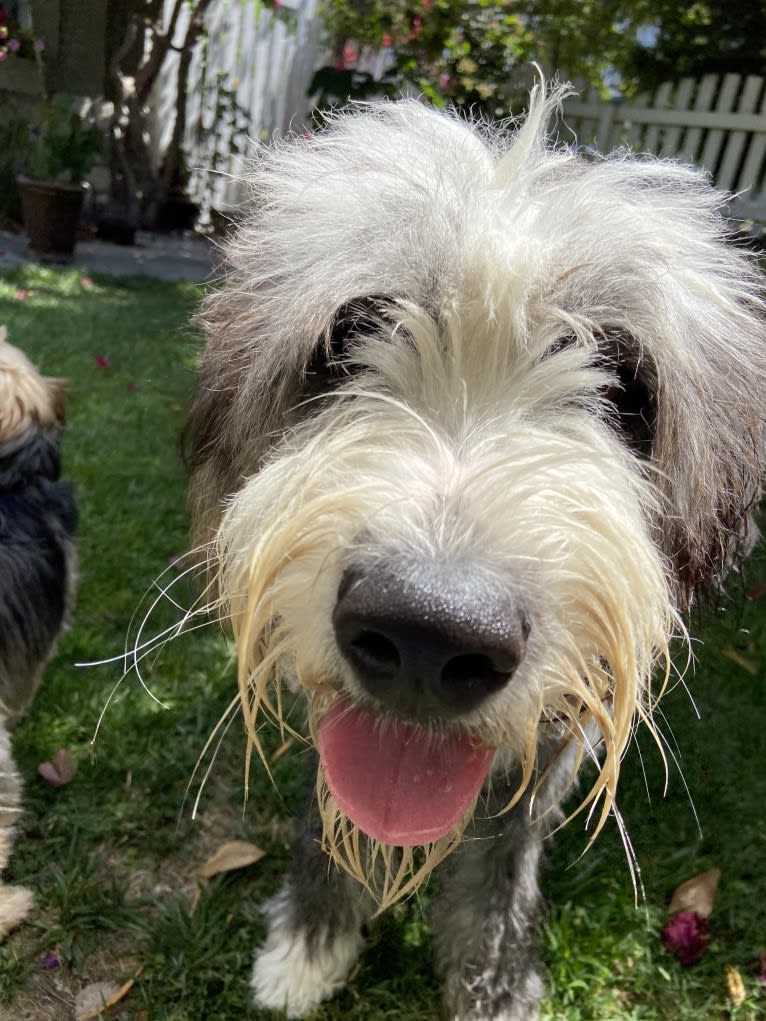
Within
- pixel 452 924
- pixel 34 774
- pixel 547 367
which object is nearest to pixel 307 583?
pixel 547 367

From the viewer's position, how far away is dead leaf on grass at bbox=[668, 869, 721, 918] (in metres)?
2.57

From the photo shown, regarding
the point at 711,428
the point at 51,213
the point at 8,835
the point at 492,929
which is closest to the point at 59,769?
the point at 8,835

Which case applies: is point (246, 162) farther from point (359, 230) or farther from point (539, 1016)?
point (539, 1016)

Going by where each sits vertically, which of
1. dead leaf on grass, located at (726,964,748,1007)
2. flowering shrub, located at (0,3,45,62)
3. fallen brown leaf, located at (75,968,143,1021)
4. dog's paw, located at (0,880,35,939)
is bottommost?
fallen brown leaf, located at (75,968,143,1021)

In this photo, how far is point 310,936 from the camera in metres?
2.26

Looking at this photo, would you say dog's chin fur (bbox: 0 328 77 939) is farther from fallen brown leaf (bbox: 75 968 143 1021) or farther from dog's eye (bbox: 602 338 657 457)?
dog's eye (bbox: 602 338 657 457)

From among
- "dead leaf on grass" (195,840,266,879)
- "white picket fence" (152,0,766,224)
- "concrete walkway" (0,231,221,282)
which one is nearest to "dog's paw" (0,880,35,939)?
"dead leaf on grass" (195,840,266,879)

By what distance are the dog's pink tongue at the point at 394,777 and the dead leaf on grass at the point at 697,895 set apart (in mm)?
1524

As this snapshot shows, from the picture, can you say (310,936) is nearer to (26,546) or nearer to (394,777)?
(394,777)

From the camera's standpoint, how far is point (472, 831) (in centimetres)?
212

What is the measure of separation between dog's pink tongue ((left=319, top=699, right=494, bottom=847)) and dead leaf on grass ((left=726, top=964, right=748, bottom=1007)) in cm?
150

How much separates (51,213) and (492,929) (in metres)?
8.52

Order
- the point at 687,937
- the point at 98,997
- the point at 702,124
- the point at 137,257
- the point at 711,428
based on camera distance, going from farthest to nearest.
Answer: the point at 137,257 < the point at 702,124 < the point at 687,937 < the point at 98,997 < the point at 711,428

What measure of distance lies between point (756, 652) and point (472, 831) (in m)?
2.34
